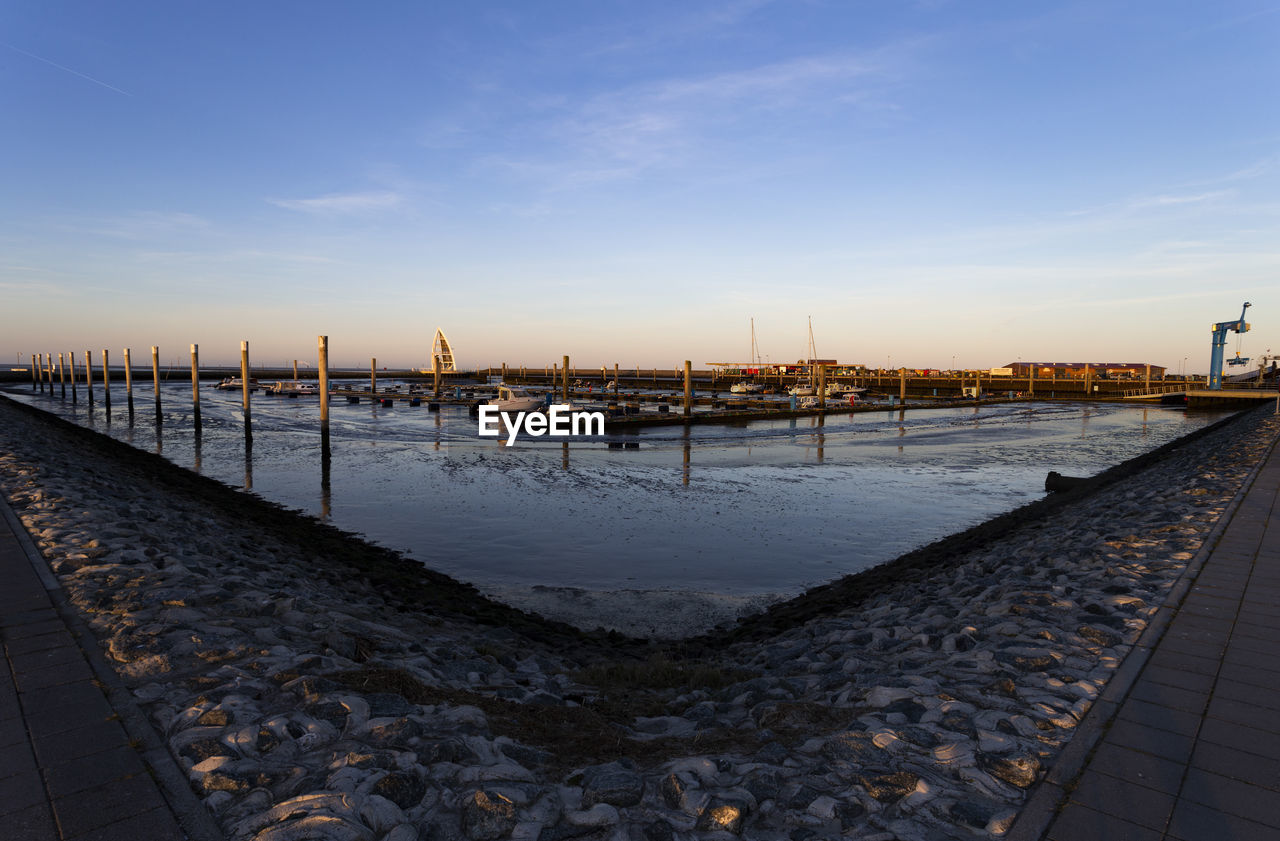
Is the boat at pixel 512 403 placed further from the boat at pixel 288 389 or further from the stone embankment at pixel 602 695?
the stone embankment at pixel 602 695

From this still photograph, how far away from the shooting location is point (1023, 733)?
378 centimetres

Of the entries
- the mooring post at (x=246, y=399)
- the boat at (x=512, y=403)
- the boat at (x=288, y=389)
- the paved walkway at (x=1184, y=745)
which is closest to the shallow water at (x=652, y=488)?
the mooring post at (x=246, y=399)

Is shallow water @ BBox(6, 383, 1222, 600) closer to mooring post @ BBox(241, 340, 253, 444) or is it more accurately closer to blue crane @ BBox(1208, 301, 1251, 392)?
mooring post @ BBox(241, 340, 253, 444)

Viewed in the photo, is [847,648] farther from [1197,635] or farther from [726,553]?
[726,553]

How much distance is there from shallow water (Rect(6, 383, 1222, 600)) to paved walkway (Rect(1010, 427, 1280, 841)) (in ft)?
19.8

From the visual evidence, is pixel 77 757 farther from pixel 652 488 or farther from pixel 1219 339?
pixel 1219 339

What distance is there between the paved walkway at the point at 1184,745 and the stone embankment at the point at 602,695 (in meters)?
0.19

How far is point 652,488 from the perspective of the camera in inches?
789

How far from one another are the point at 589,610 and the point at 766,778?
634cm

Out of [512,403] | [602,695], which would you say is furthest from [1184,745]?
[512,403]

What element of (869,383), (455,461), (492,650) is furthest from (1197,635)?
(869,383)

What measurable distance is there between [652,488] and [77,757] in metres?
17.1

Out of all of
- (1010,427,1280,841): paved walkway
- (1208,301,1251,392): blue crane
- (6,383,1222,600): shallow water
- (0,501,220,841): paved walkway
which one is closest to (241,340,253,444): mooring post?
(6,383,1222,600): shallow water

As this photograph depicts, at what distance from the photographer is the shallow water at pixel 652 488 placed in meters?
12.2
